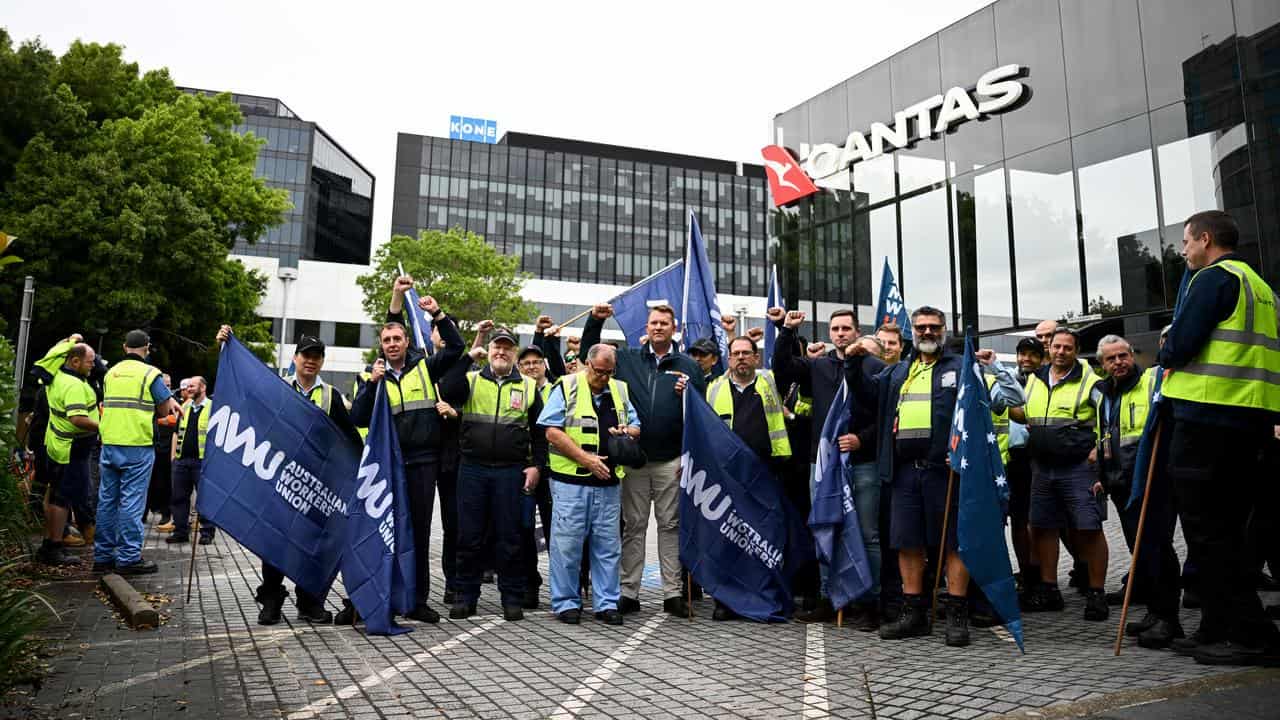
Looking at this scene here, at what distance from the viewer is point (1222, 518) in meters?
4.73

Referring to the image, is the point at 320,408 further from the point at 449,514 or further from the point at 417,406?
the point at 449,514

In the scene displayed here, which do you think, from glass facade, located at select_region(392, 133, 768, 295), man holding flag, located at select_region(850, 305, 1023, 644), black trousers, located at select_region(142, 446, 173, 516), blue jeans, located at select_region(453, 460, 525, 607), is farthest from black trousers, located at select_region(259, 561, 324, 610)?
glass facade, located at select_region(392, 133, 768, 295)

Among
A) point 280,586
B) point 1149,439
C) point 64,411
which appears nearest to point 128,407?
point 64,411

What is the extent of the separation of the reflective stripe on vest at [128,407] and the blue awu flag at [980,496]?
728cm

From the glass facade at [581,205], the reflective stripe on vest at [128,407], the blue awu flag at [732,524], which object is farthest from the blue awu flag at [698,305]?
the glass facade at [581,205]

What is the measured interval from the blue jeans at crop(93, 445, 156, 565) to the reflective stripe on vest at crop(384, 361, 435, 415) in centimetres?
321

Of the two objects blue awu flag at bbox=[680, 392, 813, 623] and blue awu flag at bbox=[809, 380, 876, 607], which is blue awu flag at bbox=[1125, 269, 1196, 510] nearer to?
blue awu flag at bbox=[809, 380, 876, 607]

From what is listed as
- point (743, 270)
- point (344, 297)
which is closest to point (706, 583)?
point (344, 297)

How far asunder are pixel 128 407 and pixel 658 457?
519 cm

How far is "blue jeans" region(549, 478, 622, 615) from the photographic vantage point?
6629 millimetres

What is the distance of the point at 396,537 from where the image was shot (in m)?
6.33

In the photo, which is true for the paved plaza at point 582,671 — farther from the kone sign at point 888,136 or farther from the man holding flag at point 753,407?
the kone sign at point 888,136

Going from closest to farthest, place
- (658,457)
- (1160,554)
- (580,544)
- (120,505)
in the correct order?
(1160,554), (580,544), (658,457), (120,505)

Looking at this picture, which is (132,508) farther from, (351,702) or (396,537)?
(351,702)
